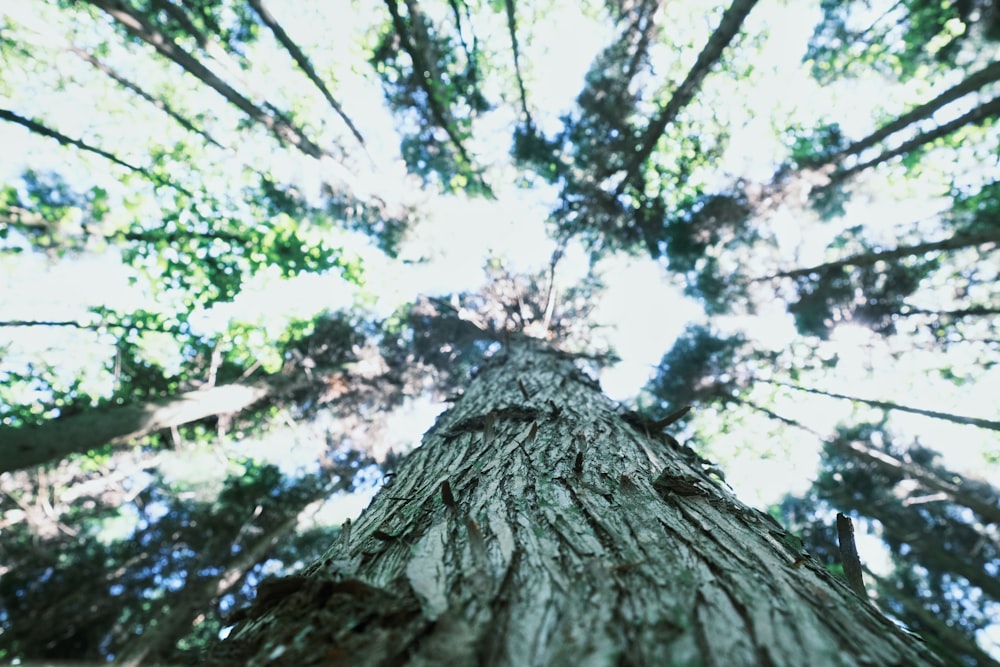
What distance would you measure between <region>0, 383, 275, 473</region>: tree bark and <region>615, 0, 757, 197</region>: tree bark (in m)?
9.06

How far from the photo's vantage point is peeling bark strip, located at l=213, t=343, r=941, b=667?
94cm

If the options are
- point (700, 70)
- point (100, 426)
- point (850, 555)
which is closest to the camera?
point (850, 555)

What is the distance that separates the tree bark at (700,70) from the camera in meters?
6.04

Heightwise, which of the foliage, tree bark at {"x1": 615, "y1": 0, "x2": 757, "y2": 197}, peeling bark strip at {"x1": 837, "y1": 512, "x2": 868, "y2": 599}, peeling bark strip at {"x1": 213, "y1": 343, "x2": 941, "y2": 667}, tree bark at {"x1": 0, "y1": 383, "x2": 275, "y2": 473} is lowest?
peeling bark strip at {"x1": 213, "y1": 343, "x2": 941, "y2": 667}

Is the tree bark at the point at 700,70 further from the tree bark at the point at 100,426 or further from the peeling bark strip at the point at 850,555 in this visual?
the tree bark at the point at 100,426

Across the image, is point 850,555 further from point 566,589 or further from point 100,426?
point 100,426

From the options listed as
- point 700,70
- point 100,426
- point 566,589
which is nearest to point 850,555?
point 566,589

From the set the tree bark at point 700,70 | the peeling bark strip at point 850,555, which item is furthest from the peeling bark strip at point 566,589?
the tree bark at point 700,70

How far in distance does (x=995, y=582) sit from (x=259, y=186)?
58.6 ft

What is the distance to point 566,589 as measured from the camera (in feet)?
3.75

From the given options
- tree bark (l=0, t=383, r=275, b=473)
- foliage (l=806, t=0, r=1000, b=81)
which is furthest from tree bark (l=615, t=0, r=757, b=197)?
tree bark (l=0, t=383, r=275, b=473)

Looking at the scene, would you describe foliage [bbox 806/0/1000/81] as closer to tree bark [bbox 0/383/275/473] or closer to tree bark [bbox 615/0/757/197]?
tree bark [bbox 615/0/757/197]

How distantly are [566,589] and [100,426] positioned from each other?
19.7 ft

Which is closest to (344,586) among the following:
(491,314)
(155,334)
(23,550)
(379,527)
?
(379,527)
